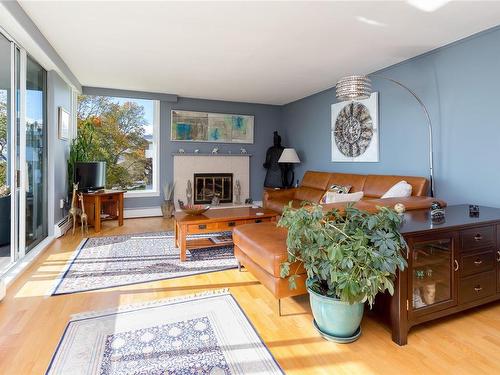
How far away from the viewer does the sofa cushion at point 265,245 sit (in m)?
1.90

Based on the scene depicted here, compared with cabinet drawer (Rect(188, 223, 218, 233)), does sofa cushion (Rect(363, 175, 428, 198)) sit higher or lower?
higher

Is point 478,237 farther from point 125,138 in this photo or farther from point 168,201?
point 125,138

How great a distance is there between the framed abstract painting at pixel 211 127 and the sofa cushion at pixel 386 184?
3070mm

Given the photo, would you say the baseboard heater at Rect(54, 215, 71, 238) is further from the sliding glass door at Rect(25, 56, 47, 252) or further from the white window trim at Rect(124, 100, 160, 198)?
the white window trim at Rect(124, 100, 160, 198)

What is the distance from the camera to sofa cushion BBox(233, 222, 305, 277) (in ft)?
6.24

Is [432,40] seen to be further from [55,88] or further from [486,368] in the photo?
[55,88]

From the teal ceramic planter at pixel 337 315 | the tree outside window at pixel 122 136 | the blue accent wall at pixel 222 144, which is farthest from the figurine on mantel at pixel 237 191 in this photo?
the teal ceramic planter at pixel 337 315

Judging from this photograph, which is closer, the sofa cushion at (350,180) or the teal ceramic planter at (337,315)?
the teal ceramic planter at (337,315)

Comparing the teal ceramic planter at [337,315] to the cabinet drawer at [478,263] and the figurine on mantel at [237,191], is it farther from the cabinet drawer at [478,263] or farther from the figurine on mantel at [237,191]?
the figurine on mantel at [237,191]

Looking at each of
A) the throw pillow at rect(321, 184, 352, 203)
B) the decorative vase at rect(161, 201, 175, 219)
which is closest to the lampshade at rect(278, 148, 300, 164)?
the throw pillow at rect(321, 184, 352, 203)

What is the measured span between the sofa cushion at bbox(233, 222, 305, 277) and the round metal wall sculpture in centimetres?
245

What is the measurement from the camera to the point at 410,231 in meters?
1.73

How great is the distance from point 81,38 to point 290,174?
4315 millimetres

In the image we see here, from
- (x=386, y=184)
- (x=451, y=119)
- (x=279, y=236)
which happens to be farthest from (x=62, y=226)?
(x=451, y=119)
